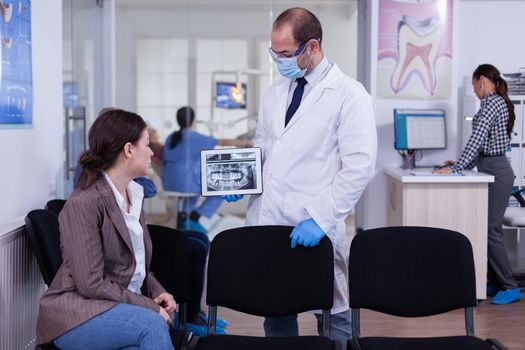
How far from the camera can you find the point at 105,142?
228 centimetres

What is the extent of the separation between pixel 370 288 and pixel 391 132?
3.04 metres

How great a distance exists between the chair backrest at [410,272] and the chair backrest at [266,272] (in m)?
0.12

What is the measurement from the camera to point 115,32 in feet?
18.6

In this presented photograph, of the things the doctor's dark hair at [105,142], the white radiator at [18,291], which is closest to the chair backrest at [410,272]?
the doctor's dark hair at [105,142]

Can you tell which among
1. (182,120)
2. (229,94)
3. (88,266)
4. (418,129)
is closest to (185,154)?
(182,120)

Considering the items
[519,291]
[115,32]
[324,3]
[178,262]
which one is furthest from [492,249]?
Answer: [115,32]

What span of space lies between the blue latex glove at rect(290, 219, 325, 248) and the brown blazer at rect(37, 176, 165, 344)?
1.77 feet

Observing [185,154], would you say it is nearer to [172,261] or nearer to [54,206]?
[54,206]

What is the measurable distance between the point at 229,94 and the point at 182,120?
17.3 inches

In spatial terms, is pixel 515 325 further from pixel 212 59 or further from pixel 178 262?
pixel 212 59

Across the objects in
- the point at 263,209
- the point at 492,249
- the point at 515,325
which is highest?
the point at 263,209

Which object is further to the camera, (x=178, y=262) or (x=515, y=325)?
(x=515, y=325)

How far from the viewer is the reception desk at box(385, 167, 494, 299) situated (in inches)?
176

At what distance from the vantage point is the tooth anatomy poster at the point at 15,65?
8.75 ft
